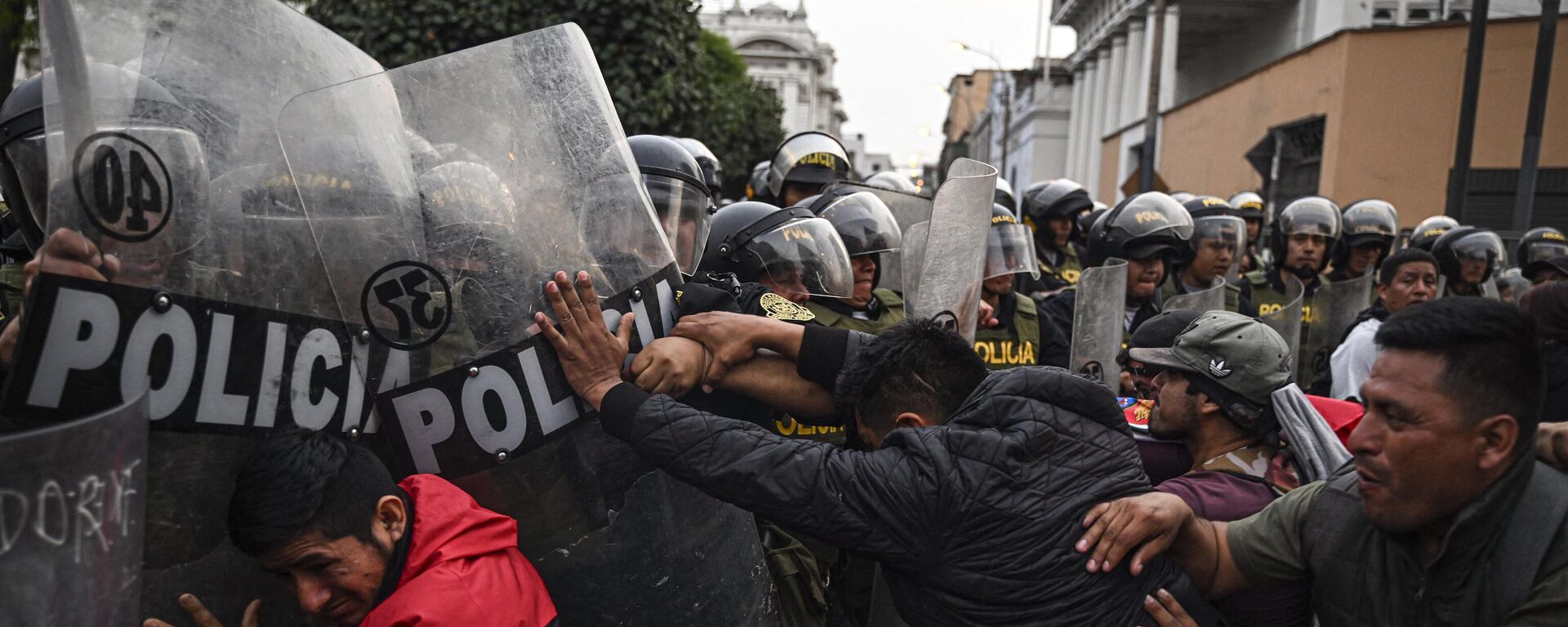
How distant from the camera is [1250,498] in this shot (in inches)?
95.3

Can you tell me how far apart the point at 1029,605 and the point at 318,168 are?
57.0 inches

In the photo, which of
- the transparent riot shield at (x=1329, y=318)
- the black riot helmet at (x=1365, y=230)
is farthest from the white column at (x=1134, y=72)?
the transparent riot shield at (x=1329, y=318)

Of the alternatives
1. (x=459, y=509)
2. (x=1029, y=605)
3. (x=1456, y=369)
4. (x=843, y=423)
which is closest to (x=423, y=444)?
(x=459, y=509)

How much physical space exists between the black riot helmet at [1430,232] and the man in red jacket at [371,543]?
26.2ft

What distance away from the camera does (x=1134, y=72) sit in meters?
34.6

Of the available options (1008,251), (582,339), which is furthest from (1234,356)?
(1008,251)

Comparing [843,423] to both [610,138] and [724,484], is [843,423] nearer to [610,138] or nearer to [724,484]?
[724,484]

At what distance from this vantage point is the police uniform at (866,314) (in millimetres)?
4090

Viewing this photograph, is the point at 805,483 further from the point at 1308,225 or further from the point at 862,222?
the point at 1308,225

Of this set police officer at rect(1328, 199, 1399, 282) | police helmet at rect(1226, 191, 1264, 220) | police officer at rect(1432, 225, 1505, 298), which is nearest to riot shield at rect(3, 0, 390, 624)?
police officer at rect(1328, 199, 1399, 282)

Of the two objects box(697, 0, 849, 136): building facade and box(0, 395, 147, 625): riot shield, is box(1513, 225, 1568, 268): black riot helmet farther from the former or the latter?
box(697, 0, 849, 136): building facade

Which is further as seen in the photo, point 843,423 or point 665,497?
point 843,423

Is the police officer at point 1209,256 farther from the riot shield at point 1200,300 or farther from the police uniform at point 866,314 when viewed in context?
the police uniform at point 866,314

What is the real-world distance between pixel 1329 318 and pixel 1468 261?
1315 millimetres
